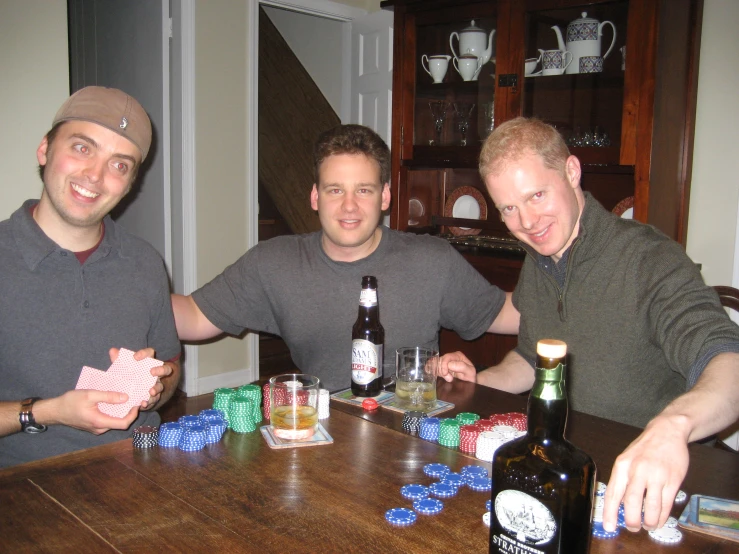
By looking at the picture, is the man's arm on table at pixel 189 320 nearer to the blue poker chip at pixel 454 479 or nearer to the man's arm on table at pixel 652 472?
the blue poker chip at pixel 454 479

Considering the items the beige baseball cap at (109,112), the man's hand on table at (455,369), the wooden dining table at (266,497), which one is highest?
the beige baseball cap at (109,112)

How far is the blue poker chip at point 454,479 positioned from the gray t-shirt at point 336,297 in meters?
0.71

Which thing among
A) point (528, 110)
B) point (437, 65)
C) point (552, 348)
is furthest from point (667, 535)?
point (437, 65)

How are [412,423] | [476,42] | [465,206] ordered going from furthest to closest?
[465,206]
[476,42]
[412,423]

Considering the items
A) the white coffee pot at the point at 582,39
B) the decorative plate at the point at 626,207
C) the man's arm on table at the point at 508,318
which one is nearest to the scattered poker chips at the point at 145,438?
the man's arm on table at the point at 508,318

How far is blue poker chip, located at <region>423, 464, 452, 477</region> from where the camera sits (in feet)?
3.68

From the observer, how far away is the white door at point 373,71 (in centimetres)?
402

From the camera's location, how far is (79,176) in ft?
5.30

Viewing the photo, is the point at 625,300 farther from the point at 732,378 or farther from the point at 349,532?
the point at 349,532

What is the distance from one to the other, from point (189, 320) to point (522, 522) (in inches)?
52.4

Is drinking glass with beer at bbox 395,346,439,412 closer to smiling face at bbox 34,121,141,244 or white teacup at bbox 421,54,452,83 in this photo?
smiling face at bbox 34,121,141,244

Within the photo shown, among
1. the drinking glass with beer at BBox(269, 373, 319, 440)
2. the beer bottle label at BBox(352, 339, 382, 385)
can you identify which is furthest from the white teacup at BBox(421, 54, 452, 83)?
the drinking glass with beer at BBox(269, 373, 319, 440)

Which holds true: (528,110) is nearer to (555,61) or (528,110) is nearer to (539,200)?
(555,61)

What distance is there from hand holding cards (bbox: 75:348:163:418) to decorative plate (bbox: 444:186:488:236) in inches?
99.8
